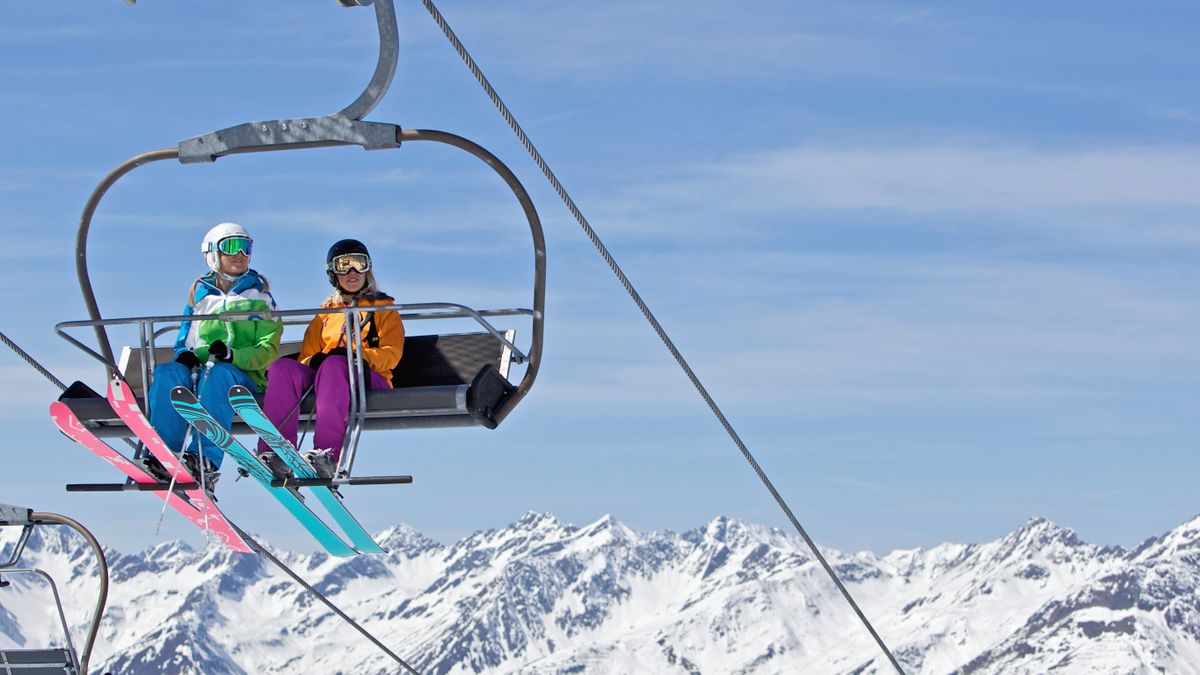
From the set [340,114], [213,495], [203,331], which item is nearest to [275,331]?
[203,331]

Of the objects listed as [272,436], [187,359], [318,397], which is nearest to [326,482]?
[272,436]

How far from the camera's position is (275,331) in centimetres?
1340

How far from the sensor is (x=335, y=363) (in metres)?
13.5

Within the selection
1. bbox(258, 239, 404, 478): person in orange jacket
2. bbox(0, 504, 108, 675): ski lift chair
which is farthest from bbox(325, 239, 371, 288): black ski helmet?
bbox(0, 504, 108, 675): ski lift chair

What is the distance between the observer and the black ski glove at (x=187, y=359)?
13234 mm

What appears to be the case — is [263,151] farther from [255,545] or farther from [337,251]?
[255,545]

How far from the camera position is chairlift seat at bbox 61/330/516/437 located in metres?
13.6

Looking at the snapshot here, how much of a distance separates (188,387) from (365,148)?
2.59m

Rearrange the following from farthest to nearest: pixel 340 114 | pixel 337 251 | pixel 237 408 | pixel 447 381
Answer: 1. pixel 447 381
2. pixel 337 251
3. pixel 237 408
4. pixel 340 114

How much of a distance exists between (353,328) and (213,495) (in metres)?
1.68

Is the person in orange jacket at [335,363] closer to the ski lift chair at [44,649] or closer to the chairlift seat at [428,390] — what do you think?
the chairlift seat at [428,390]

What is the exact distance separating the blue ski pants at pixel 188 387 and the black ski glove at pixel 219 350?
0.21ft

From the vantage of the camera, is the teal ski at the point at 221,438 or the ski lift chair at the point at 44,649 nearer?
the teal ski at the point at 221,438

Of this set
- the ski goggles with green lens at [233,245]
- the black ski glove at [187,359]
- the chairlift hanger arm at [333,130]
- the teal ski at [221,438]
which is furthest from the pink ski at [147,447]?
the chairlift hanger arm at [333,130]
